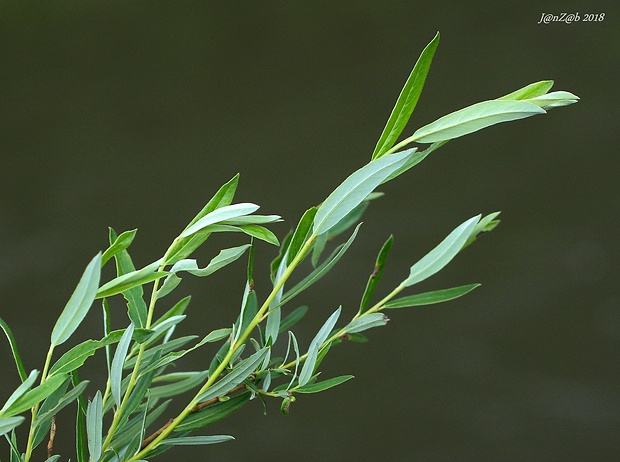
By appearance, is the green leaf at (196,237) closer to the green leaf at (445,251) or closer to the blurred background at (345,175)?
the green leaf at (445,251)

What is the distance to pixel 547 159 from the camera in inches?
45.2

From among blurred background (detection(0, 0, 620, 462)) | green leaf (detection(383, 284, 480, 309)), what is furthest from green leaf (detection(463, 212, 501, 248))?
blurred background (detection(0, 0, 620, 462))

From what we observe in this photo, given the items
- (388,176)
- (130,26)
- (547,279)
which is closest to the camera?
(388,176)

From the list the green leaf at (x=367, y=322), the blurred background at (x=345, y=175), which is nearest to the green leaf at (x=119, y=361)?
the green leaf at (x=367, y=322)

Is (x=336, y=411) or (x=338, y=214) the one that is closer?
(x=338, y=214)

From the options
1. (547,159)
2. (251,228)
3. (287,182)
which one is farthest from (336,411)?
(251,228)

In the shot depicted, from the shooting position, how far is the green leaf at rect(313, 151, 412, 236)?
0.85 feet

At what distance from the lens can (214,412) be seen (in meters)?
0.31

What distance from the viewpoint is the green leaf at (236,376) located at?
28 cm

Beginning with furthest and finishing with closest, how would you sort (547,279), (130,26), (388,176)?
(547,279) < (130,26) < (388,176)

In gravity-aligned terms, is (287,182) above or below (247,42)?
below

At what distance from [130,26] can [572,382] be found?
0.94 metres

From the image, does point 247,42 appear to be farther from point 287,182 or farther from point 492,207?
point 492,207

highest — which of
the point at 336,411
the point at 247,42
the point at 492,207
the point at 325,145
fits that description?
the point at 247,42
